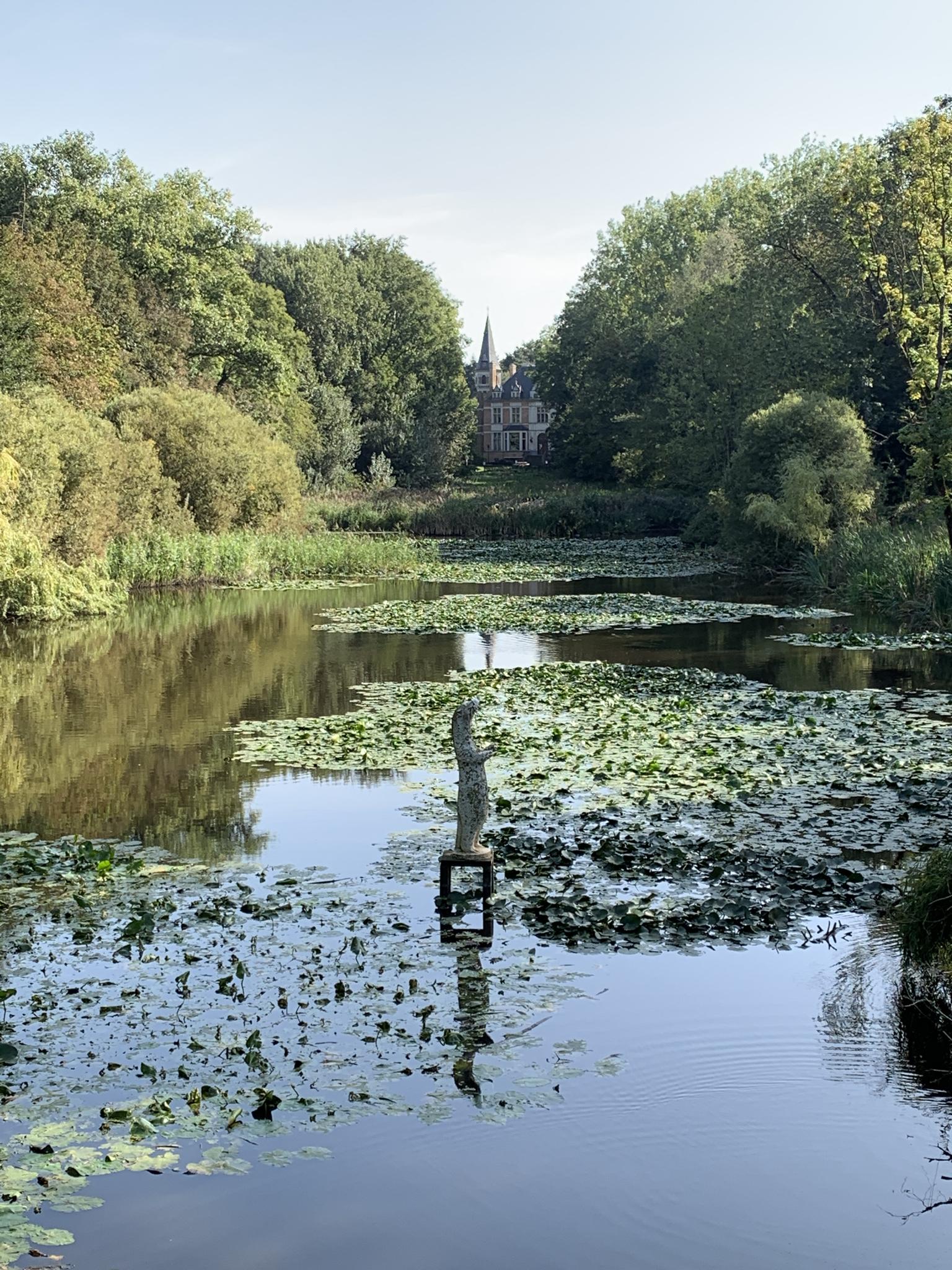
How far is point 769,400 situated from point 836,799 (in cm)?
3308

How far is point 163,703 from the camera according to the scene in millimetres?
17734

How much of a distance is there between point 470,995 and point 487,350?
133m

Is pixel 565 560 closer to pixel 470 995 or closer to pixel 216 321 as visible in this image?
pixel 216 321

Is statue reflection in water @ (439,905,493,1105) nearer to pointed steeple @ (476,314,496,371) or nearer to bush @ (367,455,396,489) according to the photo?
bush @ (367,455,396,489)

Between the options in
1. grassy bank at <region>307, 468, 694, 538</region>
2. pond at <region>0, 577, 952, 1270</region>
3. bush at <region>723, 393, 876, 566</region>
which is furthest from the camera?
grassy bank at <region>307, 468, 694, 538</region>

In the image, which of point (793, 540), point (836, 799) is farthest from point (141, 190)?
A: point (836, 799)

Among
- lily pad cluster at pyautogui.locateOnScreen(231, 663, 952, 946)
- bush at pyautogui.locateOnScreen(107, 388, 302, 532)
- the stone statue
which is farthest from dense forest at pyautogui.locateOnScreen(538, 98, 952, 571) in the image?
the stone statue

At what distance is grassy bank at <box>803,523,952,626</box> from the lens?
26.1m

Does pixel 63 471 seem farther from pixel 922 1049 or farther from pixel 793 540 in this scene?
pixel 922 1049

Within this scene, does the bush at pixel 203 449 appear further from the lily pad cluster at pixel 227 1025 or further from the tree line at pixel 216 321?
the lily pad cluster at pixel 227 1025

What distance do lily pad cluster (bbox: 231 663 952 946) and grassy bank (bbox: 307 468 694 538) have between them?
133 feet

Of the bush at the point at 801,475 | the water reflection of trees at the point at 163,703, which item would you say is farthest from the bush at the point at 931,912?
the bush at the point at 801,475

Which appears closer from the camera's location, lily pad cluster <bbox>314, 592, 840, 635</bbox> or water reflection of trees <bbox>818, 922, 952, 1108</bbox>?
water reflection of trees <bbox>818, 922, 952, 1108</bbox>

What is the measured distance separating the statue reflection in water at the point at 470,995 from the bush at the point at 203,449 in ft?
105
